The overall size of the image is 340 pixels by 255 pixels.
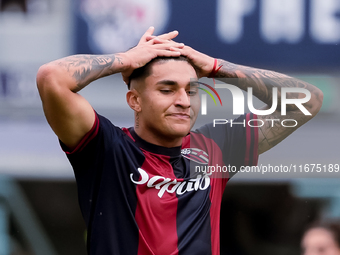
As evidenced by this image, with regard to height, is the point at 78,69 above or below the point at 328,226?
above

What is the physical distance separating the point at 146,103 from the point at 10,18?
4.40 ft

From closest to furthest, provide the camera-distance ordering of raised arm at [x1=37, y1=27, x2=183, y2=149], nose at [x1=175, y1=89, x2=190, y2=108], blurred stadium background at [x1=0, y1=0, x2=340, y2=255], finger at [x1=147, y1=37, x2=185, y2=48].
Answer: raised arm at [x1=37, y1=27, x2=183, y2=149] → nose at [x1=175, y1=89, x2=190, y2=108] → finger at [x1=147, y1=37, x2=185, y2=48] → blurred stadium background at [x1=0, y1=0, x2=340, y2=255]

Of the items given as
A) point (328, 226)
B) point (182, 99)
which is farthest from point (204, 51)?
point (328, 226)

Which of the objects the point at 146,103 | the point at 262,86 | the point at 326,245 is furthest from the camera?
the point at 326,245

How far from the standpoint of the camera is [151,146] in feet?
5.74

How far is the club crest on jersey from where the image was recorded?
182 centimetres

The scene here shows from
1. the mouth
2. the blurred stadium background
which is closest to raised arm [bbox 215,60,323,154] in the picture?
the mouth

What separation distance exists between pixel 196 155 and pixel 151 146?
9.4 inches

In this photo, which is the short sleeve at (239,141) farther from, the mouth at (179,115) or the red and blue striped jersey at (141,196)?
the mouth at (179,115)

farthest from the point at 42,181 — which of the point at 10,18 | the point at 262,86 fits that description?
the point at 262,86

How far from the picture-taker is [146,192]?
1.63 meters

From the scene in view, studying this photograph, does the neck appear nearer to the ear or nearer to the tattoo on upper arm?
the ear

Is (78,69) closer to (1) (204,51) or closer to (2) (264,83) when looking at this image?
(2) (264,83)

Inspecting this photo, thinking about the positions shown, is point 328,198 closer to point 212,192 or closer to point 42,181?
point 212,192
